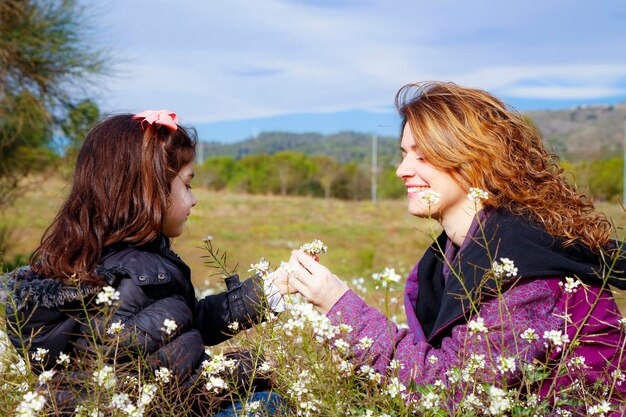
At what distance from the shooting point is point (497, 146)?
2.89m

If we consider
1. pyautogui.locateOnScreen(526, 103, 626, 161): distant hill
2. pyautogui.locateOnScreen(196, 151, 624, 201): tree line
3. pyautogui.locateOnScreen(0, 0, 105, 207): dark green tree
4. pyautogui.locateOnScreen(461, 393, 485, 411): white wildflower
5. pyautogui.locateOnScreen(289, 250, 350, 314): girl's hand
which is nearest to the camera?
pyautogui.locateOnScreen(461, 393, 485, 411): white wildflower

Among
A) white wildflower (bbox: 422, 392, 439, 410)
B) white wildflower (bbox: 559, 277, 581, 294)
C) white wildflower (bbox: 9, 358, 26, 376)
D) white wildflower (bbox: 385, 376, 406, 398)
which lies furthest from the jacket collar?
white wildflower (bbox: 559, 277, 581, 294)

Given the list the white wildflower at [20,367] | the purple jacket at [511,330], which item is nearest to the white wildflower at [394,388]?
the purple jacket at [511,330]

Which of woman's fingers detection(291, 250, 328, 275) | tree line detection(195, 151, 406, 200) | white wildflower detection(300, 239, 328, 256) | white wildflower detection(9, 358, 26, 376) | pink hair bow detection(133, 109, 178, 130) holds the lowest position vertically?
tree line detection(195, 151, 406, 200)

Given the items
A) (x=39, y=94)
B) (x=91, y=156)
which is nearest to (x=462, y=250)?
(x=91, y=156)

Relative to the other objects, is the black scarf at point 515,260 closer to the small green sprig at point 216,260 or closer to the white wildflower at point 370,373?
the white wildflower at point 370,373

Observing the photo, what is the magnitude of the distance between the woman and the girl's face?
679 millimetres

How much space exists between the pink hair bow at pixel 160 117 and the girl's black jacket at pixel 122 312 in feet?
1.88

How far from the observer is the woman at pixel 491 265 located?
7.79ft

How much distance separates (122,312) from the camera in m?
2.57

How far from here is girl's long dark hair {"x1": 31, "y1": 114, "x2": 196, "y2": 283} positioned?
110 inches

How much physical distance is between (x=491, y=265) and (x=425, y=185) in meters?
0.64

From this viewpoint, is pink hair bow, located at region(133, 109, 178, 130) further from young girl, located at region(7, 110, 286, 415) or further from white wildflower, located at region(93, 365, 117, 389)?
white wildflower, located at region(93, 365, 117, 389)

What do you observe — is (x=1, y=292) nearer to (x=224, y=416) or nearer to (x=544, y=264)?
(x=224, y=416)
